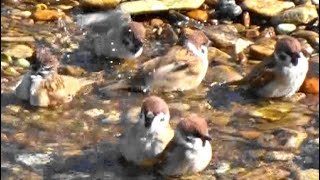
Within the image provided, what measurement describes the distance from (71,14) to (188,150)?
8.94 feet

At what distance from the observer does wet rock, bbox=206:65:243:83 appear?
641 centimetres

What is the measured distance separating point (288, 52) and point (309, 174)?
1412 millimetres

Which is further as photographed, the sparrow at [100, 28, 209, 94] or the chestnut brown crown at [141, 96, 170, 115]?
the sparrow at [100, 28, 209, 94]

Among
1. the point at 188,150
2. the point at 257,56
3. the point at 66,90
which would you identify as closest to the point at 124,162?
the point at 188,150

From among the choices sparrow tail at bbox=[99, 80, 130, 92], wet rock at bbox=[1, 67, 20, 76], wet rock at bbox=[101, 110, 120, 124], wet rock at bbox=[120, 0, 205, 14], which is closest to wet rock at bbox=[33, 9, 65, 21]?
wet rock at bbox=[120, 0, 205, 14]

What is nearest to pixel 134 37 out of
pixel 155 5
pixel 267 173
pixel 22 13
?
pixel 155 5

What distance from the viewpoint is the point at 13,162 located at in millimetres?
4965

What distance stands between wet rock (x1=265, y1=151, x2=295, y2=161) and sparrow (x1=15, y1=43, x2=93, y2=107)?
54.9 inches

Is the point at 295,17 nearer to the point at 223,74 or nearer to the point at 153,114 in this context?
the point at 223,74

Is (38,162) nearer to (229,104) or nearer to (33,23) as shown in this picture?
(229,104)

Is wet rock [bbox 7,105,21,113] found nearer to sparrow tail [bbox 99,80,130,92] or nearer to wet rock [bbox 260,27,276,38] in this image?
sparrow tail [bbox 99,80,130,92]

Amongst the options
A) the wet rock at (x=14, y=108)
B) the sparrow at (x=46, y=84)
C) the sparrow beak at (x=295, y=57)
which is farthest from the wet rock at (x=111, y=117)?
the sparrow beak at (x=295, y=57)

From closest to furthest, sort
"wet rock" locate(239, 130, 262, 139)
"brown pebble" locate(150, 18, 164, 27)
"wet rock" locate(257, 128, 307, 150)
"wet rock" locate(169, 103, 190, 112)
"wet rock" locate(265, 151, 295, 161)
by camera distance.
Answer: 1. "wet rock" locate(265, 151, 295, 161)
2. "wet rock" locate(257, 128, 307, 150)
3. "wet rock" locate(239, 130, 262, 139)
4. "wet rock" locate(169, 103, 190, 112)
5. "brown pebble" locate(150, 18, 164, 27)

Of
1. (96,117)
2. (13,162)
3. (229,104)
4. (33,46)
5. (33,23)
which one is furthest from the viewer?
(33,23)
